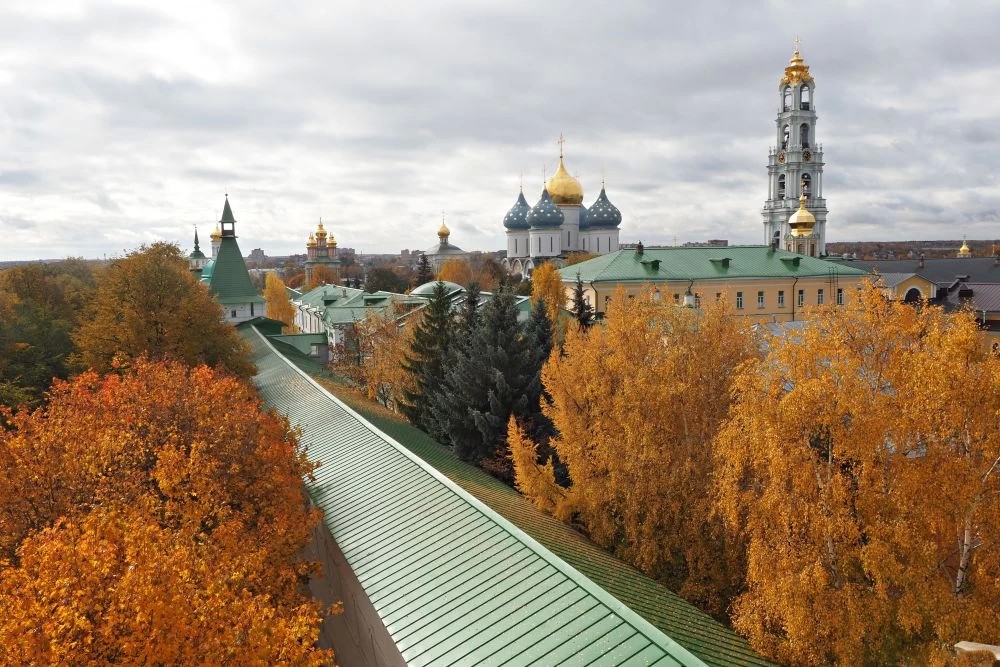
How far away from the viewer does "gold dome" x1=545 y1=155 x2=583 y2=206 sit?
88.6m

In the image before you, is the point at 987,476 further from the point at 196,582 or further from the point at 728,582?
the point at 196,582

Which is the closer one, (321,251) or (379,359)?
(379,359)

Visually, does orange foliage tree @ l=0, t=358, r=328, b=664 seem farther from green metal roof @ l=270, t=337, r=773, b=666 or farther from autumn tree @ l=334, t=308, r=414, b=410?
autumn tree @ l=334, t=308, r=414, b=410

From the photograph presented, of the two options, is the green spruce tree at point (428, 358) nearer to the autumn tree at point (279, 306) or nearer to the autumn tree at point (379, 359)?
the autumn tree at point (379, 359)

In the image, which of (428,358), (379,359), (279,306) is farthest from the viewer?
(279,306)

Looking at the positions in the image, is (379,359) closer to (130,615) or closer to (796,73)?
(130,615)

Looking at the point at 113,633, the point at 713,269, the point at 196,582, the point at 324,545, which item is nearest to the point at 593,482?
the point at 324,545

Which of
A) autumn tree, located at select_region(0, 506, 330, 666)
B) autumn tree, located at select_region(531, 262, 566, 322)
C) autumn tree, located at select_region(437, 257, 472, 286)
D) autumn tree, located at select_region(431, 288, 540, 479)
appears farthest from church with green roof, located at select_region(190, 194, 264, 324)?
autumn tree, located at select_region(0, 506, 330, 666)

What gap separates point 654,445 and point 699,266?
128ft

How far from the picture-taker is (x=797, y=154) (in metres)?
85.3

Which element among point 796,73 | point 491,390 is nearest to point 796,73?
point 796,73

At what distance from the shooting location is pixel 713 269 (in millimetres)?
53906

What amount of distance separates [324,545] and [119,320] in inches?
743

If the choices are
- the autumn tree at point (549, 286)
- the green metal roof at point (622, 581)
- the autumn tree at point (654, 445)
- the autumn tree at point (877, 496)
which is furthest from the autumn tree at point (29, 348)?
the autumn tree at point (877, 496)
